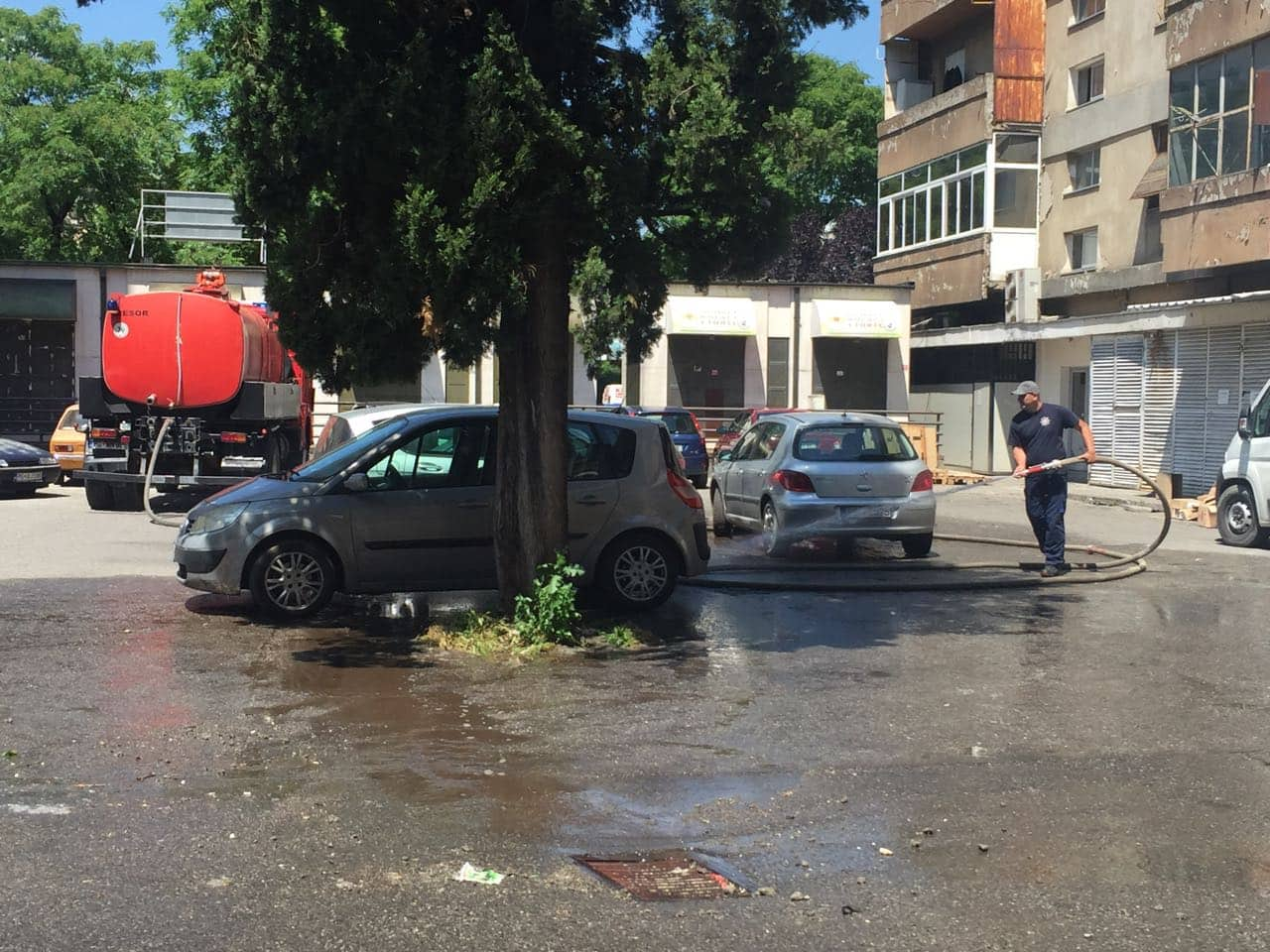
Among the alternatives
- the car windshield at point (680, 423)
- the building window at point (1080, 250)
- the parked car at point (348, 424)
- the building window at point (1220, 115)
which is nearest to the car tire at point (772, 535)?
the parked car at point (348, 424)

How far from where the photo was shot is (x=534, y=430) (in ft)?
30.3

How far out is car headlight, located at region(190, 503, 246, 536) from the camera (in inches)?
400

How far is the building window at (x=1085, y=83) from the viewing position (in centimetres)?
3044

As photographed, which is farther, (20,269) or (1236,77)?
(20,269)

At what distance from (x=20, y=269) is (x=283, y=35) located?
3035cm

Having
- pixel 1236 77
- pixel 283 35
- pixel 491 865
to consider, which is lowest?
pixel 491 865

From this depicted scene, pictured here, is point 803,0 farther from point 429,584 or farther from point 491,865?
point 491,865

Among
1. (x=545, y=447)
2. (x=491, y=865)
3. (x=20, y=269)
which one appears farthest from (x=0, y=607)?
(x=20, y=269)

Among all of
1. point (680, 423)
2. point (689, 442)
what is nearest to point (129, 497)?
point (689, 442)

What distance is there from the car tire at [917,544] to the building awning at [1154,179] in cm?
1559

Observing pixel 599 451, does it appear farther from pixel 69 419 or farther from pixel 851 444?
pixel 69 419

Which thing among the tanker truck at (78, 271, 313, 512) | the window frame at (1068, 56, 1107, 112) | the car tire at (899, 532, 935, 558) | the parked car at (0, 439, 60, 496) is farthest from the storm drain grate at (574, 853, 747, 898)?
the window frame at (1068, 56, 1107, 112)

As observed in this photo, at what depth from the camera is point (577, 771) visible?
6.24m

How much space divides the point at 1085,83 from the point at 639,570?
81.1ft
